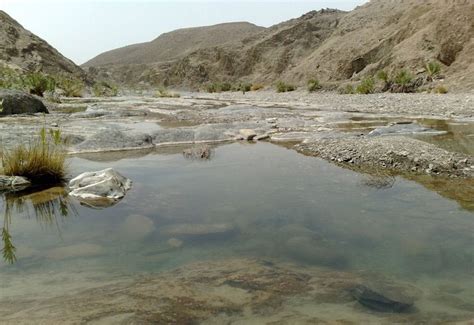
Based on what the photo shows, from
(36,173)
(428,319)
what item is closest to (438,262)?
(428,319)

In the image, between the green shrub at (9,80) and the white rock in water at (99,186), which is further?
the green shrub at (9,80)

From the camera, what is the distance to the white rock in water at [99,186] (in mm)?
5137

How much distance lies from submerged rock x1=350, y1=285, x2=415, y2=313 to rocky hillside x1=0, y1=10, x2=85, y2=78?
157ft

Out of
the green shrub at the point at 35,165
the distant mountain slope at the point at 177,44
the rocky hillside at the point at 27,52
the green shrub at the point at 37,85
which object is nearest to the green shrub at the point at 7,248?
the green shrub at the point at 35,165

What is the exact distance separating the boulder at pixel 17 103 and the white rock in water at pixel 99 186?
10.4 metres

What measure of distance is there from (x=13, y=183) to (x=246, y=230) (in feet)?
11.0

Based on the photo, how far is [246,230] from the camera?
13.1 ft

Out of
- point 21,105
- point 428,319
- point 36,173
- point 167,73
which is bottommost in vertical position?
point 428,319

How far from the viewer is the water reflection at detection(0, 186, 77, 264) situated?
425cm

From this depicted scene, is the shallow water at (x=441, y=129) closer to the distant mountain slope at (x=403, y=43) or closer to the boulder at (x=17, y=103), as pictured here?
the boulder at (x=17, y=103)

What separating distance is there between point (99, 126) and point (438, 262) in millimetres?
10100

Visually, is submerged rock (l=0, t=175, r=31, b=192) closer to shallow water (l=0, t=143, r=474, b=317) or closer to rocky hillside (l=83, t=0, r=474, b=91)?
shallow water (l=0, t=143, r=474, b=317)

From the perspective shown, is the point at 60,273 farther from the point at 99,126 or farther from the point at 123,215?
the point at 99,126

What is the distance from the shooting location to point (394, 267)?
317 centimetres
